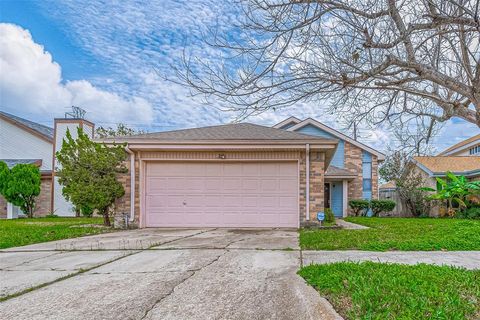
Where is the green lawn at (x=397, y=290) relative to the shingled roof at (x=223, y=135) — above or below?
below

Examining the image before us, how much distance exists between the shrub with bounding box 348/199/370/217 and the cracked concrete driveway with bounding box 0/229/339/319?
1364 cm

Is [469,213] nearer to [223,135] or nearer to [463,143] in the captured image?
[463,143]

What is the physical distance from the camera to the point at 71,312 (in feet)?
9.22

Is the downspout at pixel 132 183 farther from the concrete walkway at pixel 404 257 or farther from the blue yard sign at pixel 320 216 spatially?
the concrete walkway at pixel 404 257

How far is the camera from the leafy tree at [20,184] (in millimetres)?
16625

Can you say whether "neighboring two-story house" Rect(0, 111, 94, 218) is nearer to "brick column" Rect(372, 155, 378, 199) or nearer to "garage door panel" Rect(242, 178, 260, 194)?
"garage door panel" Rect(242, 178, 260, 194)

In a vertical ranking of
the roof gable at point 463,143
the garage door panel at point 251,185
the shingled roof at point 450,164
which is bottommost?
the garage door panel at point 251,185

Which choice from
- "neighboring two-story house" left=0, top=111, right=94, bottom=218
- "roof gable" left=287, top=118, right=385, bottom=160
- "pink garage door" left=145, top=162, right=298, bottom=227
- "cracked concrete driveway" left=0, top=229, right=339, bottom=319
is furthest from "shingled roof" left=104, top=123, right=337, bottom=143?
"neighboring two-story house" left=0, top=111, right=94, bottom=218

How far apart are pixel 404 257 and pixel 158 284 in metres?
3.76

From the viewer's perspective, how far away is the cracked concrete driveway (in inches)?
111

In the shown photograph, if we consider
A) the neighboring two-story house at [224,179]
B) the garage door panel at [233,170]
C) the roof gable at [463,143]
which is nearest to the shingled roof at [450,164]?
the roof gable at [463,143]

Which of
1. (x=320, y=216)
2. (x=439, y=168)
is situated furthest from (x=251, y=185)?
(x=439, y=168)

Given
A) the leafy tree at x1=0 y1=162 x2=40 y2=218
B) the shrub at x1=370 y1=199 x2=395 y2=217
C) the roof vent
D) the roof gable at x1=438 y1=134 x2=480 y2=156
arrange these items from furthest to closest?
1. the roof gable at x1=438 y1=134 x2=480 y2=156
2. the roof vent
3. the shrub at x1=370 y1=199 x2=395 y2=217
4. the leafy tree at x1=0 y1=162 x2=40 y2=218

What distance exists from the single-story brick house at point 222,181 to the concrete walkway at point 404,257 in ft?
14.5
